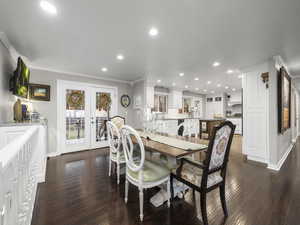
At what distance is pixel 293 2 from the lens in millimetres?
1476

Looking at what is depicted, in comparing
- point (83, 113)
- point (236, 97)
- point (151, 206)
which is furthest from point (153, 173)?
point (236, 97)

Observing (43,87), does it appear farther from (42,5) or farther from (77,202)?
(77,202)

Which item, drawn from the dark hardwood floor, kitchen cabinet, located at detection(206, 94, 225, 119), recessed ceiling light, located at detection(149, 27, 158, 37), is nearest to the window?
kitchen cabinet, located at detection(206, 94, 225, 119)

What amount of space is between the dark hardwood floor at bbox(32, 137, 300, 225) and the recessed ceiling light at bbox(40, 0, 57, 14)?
250 cm

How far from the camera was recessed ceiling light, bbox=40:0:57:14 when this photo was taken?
58.9 inches

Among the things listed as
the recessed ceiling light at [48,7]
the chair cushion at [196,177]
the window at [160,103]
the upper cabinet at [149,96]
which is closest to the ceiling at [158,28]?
the recessed ceiling light at [48,7]

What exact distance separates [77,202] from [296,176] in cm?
395

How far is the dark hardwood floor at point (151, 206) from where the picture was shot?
153 cm

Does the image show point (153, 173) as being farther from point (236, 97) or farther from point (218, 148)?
point (236, 97)

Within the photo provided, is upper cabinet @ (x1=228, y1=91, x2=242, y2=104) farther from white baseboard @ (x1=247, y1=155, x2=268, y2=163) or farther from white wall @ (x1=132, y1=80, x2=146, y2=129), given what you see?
white wall @ (x1=132, y1=80, x2=146, y2=129)

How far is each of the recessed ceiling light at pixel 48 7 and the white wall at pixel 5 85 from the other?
4.60 feet

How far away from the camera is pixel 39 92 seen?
362cm

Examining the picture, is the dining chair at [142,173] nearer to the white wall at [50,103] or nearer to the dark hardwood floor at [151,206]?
the dark hardwood floor at [151,206]

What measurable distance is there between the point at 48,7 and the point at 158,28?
1.39m
